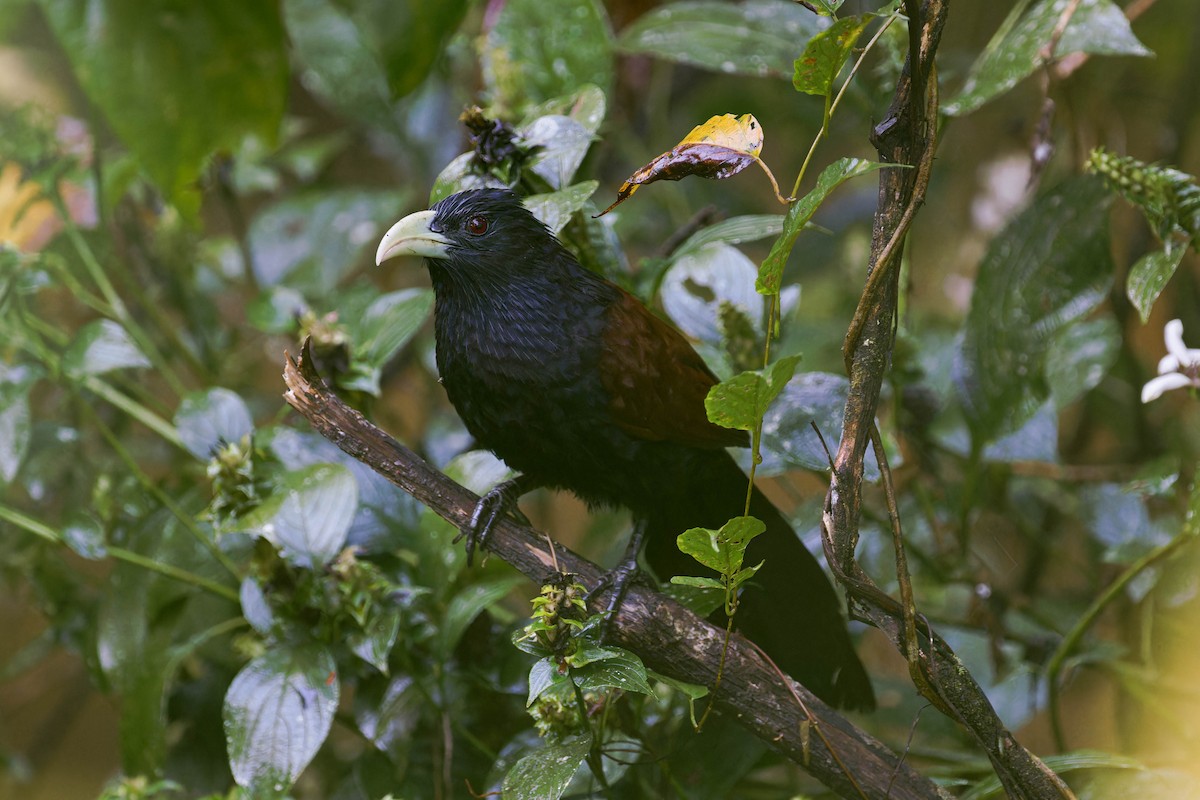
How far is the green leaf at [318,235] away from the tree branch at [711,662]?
1269 millimetres

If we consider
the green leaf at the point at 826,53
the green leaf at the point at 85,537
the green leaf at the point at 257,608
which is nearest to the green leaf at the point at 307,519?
the green leaf at the point at 257,608

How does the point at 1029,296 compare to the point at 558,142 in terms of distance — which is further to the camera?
the point at 1029,296

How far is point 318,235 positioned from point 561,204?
1444mm

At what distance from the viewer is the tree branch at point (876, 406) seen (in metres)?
1.22

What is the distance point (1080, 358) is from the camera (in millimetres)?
2342

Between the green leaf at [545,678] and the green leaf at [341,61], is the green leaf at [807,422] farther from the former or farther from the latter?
the green leaf at [341,61]

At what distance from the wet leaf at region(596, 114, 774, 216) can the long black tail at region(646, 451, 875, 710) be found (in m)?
0.68

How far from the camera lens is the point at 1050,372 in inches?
93.3

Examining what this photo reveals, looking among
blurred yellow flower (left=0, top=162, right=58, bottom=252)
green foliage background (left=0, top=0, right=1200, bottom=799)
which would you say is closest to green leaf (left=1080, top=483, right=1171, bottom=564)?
green foliage background (left=0, top=0, right=1200, bottom=799)

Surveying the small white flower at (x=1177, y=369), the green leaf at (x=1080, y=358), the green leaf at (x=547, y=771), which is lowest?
the green leaf at (x=547, y=771)

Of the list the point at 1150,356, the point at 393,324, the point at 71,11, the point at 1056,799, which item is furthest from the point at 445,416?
the point at 1150,356

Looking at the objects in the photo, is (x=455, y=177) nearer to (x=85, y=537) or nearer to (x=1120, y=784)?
(x=85, y=537)

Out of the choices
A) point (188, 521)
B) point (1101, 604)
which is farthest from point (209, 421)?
point (1101, 604)

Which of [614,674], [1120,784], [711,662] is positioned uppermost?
[614,674]
